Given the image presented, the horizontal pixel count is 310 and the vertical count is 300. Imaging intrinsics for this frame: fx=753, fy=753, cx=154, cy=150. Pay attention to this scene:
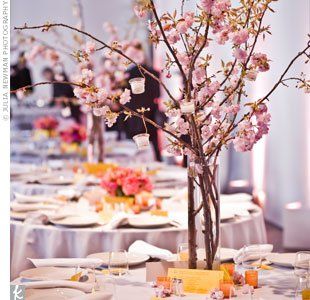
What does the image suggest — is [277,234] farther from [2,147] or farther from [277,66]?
[2,147]

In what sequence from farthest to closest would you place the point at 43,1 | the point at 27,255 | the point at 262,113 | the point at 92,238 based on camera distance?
1. the point at 43,1
2. the point at 27,255
3. the point at 92,238
4. the point at 262,113

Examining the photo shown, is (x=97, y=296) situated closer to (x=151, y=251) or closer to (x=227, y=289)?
(x=227, y=289)

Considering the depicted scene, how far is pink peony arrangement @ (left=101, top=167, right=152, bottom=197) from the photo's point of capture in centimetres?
378

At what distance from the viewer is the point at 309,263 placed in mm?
2307

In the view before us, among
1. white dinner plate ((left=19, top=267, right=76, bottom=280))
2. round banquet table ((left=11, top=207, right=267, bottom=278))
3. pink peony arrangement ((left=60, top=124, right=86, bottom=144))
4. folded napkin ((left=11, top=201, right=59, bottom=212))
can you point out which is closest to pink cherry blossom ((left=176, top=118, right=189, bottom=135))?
white dinner plate ((left=19, top=267, right=76, bottom=280))

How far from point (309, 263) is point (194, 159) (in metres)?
0.48

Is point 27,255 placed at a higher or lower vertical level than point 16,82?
lower

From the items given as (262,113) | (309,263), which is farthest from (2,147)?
(309,263)

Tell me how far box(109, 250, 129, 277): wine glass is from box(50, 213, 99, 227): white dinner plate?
3.50ft

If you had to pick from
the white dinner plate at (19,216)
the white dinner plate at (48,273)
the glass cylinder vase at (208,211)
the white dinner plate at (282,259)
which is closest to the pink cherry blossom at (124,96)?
the glass cylinder vase at (208,211)

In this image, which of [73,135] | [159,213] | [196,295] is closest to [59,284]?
[196,295]

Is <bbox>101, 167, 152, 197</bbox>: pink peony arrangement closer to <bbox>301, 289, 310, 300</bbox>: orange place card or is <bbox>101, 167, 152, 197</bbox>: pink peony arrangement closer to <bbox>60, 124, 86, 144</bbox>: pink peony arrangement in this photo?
<bbox>301, 289, 310, 300</bbox>: orange place card

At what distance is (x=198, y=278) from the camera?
2.24 meters

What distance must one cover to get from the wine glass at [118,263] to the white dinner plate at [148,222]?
0.98m
